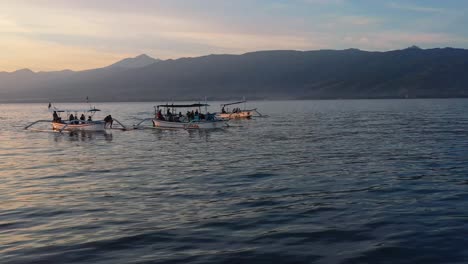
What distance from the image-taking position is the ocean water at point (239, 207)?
14.0 meters

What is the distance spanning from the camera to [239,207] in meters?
19.4

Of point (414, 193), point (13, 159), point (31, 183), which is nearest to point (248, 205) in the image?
point (414, 193)

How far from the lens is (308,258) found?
13344mm

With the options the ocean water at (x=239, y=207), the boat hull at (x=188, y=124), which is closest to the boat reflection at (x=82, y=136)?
the boat hull at (x=188, y=124)

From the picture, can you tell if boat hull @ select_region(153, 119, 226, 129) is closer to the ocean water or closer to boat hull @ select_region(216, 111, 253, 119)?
the ocean water

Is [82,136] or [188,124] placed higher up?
[188,124]

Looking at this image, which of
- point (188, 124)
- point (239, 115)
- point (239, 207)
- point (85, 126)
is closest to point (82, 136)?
point (85, 126)

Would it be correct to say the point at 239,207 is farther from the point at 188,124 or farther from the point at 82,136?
the point at 188,124

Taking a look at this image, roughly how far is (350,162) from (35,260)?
2233 centimetres

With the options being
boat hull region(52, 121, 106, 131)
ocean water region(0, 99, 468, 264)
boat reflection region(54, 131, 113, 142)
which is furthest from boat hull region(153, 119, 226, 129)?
ocean water region(0, 99, 468, 264)

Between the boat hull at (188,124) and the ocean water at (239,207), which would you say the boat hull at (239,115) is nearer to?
the boat hull at (188,124)

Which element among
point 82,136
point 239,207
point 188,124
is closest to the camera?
point 239,207

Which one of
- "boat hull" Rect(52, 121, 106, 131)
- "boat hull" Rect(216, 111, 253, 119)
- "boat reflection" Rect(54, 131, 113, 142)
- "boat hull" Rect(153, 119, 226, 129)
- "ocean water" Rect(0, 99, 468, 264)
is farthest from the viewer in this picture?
"boat hull" Rect(216, 111, 253, 119)

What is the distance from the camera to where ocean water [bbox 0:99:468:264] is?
14.0m
